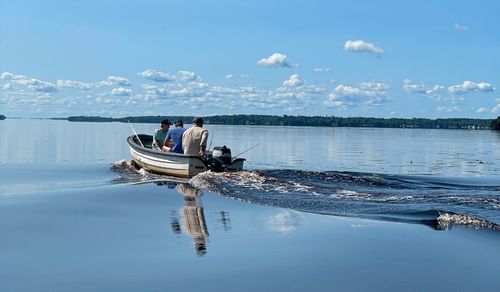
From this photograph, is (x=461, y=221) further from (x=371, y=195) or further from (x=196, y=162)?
(x=196, y=162)

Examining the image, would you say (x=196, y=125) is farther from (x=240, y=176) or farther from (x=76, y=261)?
(x=76, y=261)

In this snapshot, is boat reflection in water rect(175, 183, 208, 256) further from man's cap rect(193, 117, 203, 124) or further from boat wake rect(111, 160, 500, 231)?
man's cap rect(193, 117, 203, 124)

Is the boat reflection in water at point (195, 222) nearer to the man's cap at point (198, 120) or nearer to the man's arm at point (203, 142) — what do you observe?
the man's arm at point (203, 142)

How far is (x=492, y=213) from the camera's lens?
1391 centimetres

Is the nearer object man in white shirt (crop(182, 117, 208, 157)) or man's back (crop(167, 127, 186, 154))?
man in white shirt (crop(182, 117, 208, 157))

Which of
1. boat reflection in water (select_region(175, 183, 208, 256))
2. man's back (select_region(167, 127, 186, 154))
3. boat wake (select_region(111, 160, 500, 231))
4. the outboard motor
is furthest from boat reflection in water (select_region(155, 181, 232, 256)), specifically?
man's back (select_region(167, 127, 186, 154))

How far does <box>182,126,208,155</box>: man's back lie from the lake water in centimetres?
113

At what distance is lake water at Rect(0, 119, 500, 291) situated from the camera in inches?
324

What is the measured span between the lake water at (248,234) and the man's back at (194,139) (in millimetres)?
1131

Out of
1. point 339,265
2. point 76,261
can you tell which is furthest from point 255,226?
point 76,261

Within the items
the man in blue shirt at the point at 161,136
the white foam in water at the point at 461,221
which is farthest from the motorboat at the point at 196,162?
the white foam in water at the point at 461,221

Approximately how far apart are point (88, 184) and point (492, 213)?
1305 centimetres

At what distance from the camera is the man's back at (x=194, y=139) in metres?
20.6

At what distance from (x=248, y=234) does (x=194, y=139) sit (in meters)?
9.73
